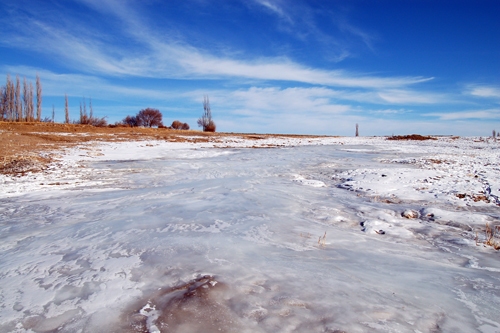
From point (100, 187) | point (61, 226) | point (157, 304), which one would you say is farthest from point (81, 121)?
point (157, 304)

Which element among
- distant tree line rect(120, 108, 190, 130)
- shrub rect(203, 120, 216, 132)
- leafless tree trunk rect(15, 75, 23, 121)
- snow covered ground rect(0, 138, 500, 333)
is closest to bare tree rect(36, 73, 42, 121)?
leafless tree trunk rect(15, 75, 23, 121)

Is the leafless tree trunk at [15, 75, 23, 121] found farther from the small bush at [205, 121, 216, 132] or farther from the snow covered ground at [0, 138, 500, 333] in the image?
the snow covered ground at [0, 138, 500, 333]

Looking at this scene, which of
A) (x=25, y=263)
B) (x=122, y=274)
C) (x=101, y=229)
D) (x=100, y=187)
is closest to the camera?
(x=122, y=274)

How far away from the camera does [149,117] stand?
52.0 meters

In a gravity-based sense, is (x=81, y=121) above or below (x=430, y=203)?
above

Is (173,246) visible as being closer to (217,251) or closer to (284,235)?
(217,251)

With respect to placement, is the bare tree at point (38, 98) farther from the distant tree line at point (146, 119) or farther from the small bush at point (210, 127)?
the small bush at point (210, 127)

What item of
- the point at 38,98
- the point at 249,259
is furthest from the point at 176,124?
the point at 249,259

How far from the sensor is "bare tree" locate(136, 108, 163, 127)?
170 feet

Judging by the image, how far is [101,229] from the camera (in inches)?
147

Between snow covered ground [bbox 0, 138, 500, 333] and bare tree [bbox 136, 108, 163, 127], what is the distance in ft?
156

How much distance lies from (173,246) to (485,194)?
5384 mm

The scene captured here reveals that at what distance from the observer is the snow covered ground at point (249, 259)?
195 cm

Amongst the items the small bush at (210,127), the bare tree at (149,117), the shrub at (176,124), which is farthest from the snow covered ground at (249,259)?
the bare tree at (149,117)
